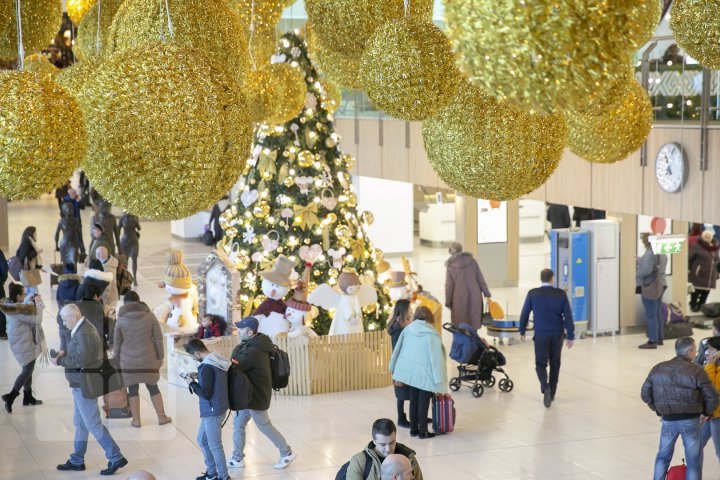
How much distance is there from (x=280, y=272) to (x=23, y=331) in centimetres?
261

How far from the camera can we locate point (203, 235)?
78.0 ft

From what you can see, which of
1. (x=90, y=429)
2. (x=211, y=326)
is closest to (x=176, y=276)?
(x=211, y=326)

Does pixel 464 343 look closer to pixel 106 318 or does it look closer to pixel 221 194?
pixel 106 318

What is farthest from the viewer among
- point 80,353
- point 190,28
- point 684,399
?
point 80,353

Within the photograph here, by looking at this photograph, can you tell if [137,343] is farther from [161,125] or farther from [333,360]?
[161,125]

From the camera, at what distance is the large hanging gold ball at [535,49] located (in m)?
1.21

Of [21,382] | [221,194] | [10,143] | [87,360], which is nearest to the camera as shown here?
[10,143]

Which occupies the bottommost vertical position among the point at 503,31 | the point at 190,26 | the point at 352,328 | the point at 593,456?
the point at 593,456

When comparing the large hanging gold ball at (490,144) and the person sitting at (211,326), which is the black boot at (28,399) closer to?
the person sitting at (211,326)

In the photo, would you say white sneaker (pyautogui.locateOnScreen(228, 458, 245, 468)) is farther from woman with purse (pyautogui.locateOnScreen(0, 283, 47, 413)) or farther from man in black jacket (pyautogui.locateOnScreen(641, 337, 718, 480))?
man in black jacket (pyautogui.locateOnScreen(641, 337, 718, 480))

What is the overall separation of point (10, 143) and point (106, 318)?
9.20 metres

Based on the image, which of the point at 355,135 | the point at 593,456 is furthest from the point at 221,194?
the point at 355,135

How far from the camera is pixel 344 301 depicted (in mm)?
10375

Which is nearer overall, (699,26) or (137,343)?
(699,26)
